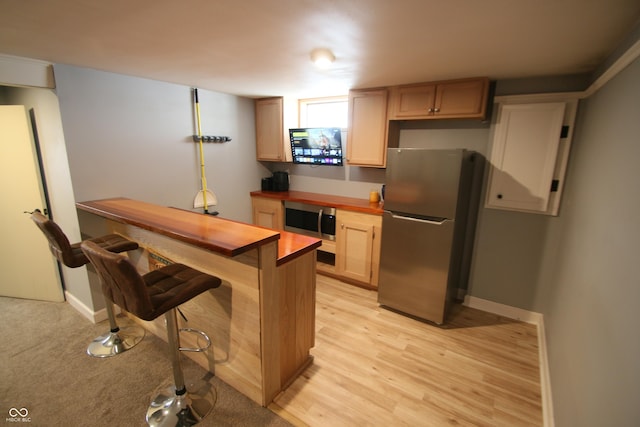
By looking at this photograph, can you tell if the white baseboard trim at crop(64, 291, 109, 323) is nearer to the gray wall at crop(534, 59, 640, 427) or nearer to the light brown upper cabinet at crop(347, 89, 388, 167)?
the light brown upper cabinet at crop(347, 89, 388, 167)

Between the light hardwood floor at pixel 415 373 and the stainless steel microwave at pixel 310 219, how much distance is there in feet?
3.32

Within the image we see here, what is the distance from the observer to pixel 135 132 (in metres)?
2.84

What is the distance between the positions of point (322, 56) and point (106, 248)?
6.95ft

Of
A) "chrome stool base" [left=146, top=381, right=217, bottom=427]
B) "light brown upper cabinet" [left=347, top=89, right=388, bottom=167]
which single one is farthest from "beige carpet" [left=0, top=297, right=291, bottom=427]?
"light brown upper cabinet" [left=347, top=89, right=388, bottom=167]

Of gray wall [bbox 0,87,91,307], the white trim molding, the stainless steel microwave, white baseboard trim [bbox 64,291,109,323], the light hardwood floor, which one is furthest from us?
the stainless steel microwave

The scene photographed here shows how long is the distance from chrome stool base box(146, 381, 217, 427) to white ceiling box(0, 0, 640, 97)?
7.20ft

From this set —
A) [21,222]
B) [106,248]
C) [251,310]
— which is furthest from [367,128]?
[21,222]

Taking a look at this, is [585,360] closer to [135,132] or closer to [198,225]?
[198,225]

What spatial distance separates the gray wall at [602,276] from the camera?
1027 mm

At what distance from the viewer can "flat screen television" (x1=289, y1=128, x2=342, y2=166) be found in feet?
11.8

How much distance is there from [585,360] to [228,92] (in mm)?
3976

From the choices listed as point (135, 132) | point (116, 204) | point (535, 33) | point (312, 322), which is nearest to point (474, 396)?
point (312, 322)

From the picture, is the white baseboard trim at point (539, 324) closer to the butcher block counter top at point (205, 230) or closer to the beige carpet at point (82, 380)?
the beige carpet at point (82, 380)

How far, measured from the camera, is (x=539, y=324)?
272cm
